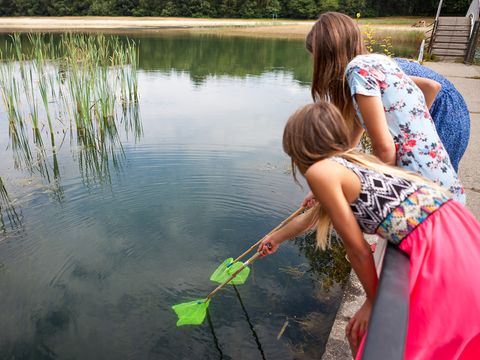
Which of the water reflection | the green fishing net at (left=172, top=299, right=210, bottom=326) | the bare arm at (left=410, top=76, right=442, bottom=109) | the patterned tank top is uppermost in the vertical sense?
the bare arm at (left=410, top=76, right=442, bottom=109)

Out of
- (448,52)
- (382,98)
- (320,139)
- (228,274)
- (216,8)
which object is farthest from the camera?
(216,8)

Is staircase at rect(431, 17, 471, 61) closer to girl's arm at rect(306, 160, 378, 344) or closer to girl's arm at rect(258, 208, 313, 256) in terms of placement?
girl's arm at rect(258, 208, 313, 256)

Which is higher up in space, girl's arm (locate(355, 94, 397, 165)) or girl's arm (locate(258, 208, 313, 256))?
girl's arm (locate(355, 94, 397, 165))

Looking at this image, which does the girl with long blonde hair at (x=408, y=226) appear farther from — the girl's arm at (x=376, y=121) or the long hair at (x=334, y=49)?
the long hair at (x=334, y=49)

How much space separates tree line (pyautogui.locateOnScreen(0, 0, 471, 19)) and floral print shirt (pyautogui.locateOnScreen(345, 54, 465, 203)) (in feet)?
130

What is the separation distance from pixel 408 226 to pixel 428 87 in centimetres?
94

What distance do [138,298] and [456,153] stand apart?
249cm

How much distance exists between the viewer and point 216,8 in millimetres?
42969

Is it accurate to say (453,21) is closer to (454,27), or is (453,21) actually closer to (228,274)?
(454,27)

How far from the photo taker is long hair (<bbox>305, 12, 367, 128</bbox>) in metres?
1.67

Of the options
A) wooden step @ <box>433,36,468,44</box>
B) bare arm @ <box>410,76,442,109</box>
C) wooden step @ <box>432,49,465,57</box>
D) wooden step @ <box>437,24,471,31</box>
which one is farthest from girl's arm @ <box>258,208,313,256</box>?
wooden step @ <box>437,24,471,31</box>

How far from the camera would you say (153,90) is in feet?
33.4

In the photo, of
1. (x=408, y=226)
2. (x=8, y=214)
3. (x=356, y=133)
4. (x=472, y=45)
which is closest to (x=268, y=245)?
(x=356, y=133)

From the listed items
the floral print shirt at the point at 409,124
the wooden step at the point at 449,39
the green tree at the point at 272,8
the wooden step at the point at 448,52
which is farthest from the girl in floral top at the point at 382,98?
the green tree at the point at 272,8
